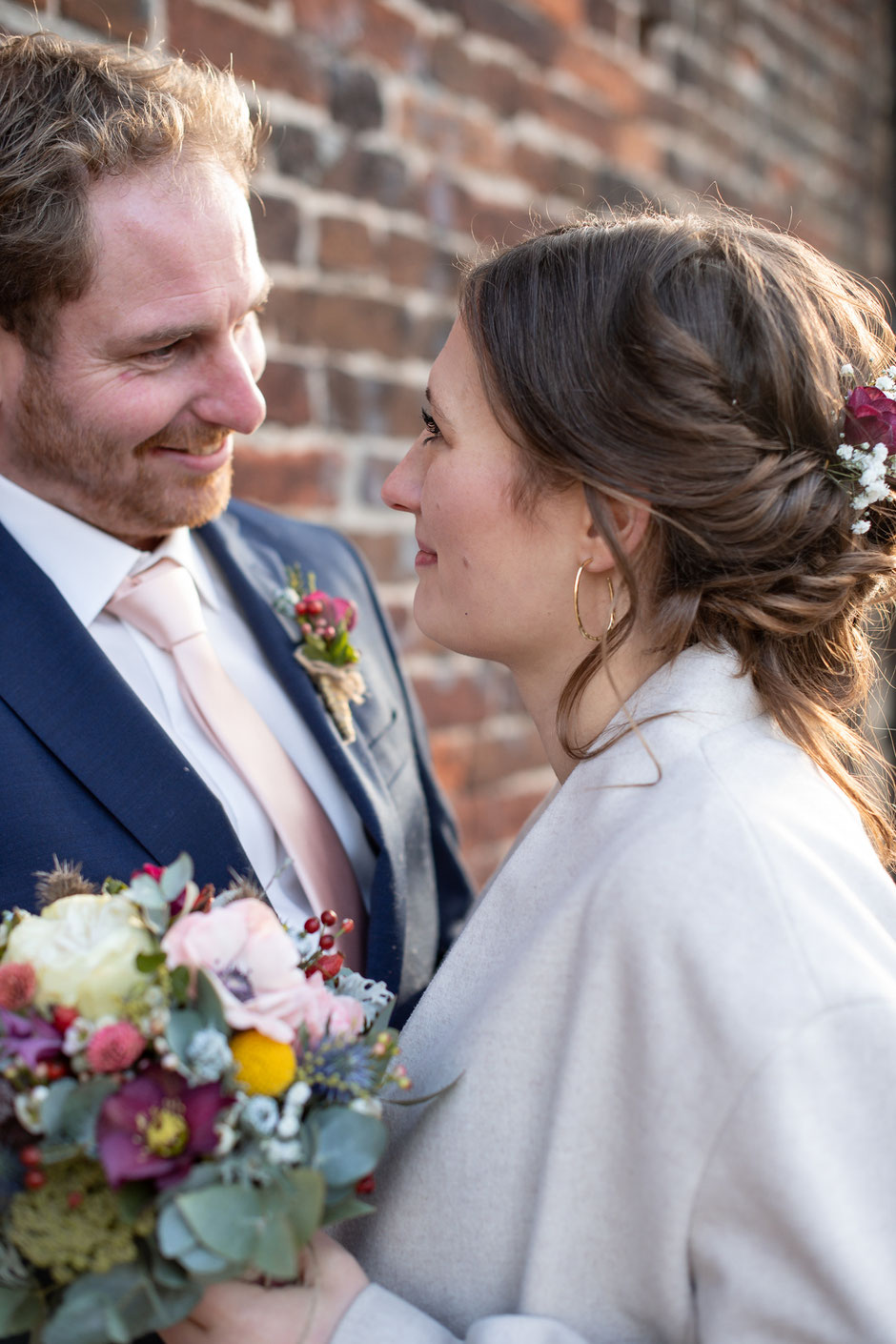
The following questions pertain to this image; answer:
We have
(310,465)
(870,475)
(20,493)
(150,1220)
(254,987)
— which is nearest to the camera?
(150,1220)

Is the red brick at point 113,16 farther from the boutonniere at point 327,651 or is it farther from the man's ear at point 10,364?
the boutonniere at point 327,651

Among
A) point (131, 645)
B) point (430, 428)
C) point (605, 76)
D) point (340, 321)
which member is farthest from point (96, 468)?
point (605, 76)

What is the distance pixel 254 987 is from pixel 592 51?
10.0ft

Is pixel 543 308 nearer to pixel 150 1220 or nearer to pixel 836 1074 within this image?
pixel 836 1074

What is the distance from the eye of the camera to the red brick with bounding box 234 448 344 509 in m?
2.51

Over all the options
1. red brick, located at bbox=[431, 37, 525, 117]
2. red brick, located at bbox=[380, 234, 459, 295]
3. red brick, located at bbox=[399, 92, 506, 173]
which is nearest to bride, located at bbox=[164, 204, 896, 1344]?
red brick, located at bbox=[380, 234, 459, 295]

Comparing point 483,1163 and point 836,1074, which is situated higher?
point 836,1074

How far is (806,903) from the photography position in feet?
4.18

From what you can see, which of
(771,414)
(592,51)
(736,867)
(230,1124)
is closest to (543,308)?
(771,414)

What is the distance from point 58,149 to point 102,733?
3.13 ft

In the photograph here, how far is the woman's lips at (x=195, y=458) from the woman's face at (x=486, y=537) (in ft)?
1.61

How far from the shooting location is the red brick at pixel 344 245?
2590 millimetres

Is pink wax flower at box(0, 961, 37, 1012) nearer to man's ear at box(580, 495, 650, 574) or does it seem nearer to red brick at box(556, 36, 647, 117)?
man's ear at box(580, 495, 650, 574)

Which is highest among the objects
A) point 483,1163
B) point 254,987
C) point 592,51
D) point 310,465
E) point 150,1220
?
point 592,51
